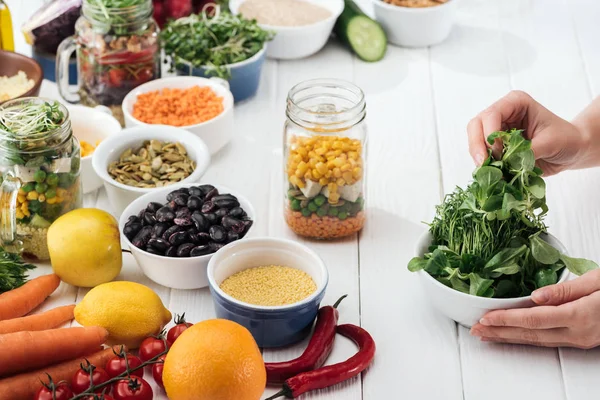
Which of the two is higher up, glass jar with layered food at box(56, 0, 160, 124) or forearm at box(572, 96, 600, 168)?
forearm at box(572, 96, 600, 168)

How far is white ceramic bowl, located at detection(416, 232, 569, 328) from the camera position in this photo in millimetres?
1715

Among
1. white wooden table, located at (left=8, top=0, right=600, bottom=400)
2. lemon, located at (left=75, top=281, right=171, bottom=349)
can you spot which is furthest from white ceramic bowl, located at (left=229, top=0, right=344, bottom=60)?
lemon, located at (left=75, top=281, right=171, bottom=349)

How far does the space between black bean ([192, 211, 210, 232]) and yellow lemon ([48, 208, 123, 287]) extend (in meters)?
0.17

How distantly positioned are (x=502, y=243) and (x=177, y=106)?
1014mm

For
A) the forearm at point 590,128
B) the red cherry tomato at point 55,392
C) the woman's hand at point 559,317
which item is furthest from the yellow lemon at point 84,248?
the forearm at point 590,128

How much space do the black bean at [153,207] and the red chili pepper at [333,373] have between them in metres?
0.51

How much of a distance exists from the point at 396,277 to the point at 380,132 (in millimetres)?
652

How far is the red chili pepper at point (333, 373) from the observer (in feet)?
5.41

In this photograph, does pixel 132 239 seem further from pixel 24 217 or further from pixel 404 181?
pixel 404 181

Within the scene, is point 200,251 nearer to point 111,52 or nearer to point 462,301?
point 462,301

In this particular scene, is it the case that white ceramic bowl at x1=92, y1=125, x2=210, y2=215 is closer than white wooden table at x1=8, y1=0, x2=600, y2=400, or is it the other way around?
white wooden table at x1=8, y1=0, x2=600, y2=400

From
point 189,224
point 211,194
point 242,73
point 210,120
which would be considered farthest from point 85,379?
point 242,73

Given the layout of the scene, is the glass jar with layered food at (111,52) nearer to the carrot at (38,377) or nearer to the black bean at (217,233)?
the black bean at (217,233)

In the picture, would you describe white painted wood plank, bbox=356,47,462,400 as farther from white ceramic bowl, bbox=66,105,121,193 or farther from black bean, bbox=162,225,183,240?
white ceramic bowl, bbox=66,105,121,193
